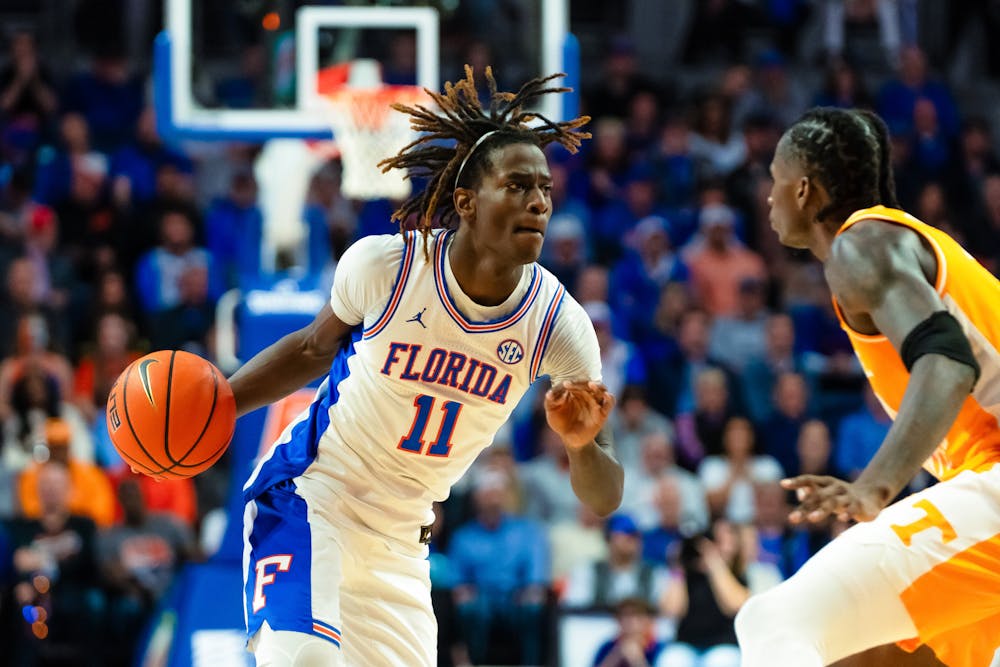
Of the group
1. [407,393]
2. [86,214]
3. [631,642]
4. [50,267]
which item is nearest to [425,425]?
[407,393]

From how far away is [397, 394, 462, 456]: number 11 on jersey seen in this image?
449 cm

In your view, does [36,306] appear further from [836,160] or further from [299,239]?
[836,160]

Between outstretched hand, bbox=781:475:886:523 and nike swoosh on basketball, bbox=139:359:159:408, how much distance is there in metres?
2.07

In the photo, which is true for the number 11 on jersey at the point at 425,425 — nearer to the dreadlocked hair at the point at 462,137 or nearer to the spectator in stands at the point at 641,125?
the dreadlocked hair at the point at 462,137

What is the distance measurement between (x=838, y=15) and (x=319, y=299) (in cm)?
806

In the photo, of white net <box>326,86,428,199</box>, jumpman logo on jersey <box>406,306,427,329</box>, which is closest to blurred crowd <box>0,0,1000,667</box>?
white net <box>326,86,428,199</box>

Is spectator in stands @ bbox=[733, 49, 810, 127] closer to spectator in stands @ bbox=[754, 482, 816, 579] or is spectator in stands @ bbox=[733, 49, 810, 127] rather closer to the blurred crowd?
the blurred crowd

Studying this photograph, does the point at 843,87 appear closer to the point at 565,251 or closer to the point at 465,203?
the point at 565,251

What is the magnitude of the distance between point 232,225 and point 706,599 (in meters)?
5.08

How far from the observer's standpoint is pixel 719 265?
37.2 ft

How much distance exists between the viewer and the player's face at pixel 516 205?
4.38 meters

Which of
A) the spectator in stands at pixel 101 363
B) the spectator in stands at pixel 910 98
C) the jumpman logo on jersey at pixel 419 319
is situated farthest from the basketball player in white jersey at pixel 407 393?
the spectator in stands at pixel 910 98

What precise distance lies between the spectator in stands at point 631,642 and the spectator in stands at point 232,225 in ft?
14.3

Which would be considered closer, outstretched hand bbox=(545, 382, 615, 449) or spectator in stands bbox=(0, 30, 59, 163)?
outstretched hand bbox=(545, 382, 615, 449)
